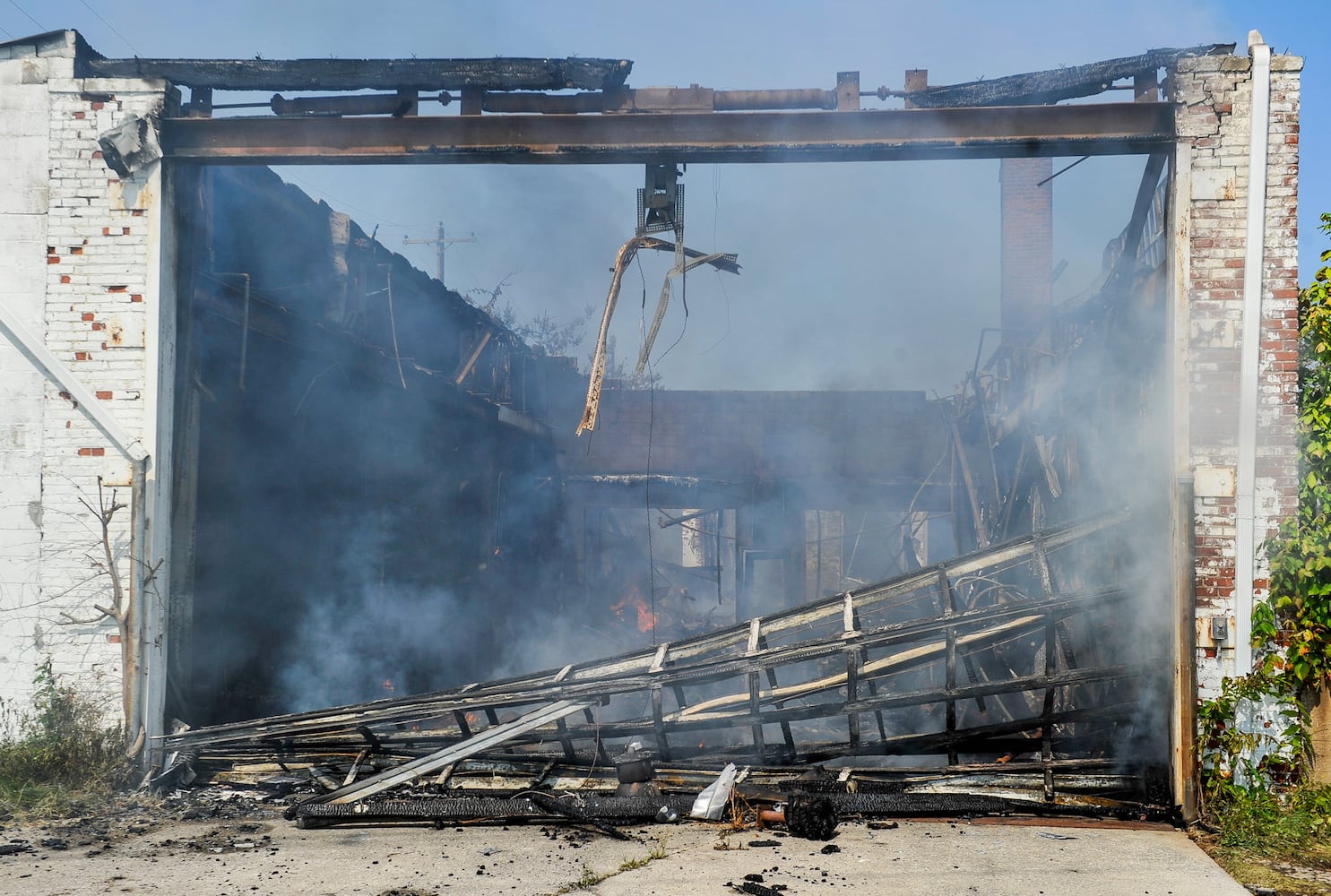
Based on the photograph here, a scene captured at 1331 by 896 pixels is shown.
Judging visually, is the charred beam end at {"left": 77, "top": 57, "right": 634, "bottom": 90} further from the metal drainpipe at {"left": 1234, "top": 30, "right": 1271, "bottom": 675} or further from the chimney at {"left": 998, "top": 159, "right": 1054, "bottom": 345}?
the chimney at {"left": 998, "top": 159, "right": 1054, "bottom": 345}

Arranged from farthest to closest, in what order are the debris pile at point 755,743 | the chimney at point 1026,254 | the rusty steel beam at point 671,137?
the chimney at point 1026,254, the rusty steel beam at point 671,137, the debris pile at point 755,743

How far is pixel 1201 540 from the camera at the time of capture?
19.1ft

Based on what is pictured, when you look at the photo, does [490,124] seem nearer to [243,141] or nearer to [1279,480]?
[243,141]

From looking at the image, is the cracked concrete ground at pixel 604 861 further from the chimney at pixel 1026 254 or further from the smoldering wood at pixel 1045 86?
the chimney at pixel 1026 254

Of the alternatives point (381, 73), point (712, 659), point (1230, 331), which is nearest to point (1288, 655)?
point (1230, 331)

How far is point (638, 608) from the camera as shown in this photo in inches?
739

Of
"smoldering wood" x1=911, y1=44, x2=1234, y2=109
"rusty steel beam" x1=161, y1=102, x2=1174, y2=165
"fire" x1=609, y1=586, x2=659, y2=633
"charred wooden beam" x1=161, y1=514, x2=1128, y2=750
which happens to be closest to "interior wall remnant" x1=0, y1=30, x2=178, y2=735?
"rusty steel beam" x1=161, y1=102, x2=1174, y2=165

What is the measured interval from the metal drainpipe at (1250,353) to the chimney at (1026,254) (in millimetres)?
11784

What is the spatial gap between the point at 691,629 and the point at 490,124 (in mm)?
12355

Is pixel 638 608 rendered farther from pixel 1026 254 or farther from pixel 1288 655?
pixel 1288 655

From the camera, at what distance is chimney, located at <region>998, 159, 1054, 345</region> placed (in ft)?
57.9

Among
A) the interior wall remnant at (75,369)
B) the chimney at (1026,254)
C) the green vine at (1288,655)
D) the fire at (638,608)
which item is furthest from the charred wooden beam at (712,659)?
the chimney at (1026,254)

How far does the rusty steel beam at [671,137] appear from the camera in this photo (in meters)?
6.37

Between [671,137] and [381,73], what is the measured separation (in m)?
2.19
